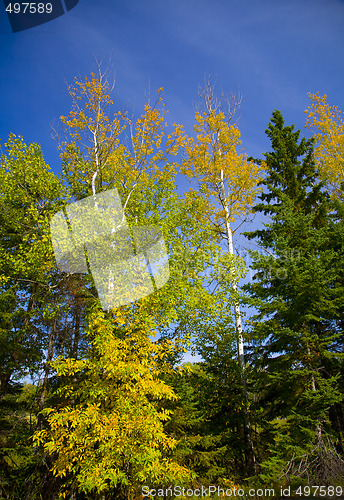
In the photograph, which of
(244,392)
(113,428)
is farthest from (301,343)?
(113,428)

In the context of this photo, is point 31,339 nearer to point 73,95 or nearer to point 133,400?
point 133,400

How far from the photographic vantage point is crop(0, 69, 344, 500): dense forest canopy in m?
6.31

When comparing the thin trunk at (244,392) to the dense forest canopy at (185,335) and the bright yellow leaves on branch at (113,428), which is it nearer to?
the dense forest canopy at (185,335)

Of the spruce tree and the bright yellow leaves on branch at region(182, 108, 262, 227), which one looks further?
the bright yellow leaves on branch at region(182, 108, 262, 227)

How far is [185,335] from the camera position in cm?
908

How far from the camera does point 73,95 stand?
10906 mm

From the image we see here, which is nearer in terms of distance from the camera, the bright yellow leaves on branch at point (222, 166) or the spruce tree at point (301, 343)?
the spruce tree at point (301, 343)

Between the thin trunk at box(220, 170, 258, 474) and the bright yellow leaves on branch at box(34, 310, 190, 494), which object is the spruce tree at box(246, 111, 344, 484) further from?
the bright yellow leaves on branch at box(34, 310, 190, 494)

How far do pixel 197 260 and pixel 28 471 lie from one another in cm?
830

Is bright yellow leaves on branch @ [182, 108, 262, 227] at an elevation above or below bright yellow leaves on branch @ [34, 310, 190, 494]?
above

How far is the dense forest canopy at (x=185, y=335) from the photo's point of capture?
20.7 feet

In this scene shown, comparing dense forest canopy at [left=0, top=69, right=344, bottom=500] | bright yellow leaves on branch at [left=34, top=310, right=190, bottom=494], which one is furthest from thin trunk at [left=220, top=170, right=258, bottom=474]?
bright yellow leaves on branch at [left=34, top=310, right=190, bottom=494]

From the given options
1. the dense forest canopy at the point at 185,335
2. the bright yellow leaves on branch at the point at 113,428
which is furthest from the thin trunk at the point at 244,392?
the bright yellow leaves on branch at the point at 113,428

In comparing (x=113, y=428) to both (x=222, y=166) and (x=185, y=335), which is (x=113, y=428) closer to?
(x=185, y=335)
